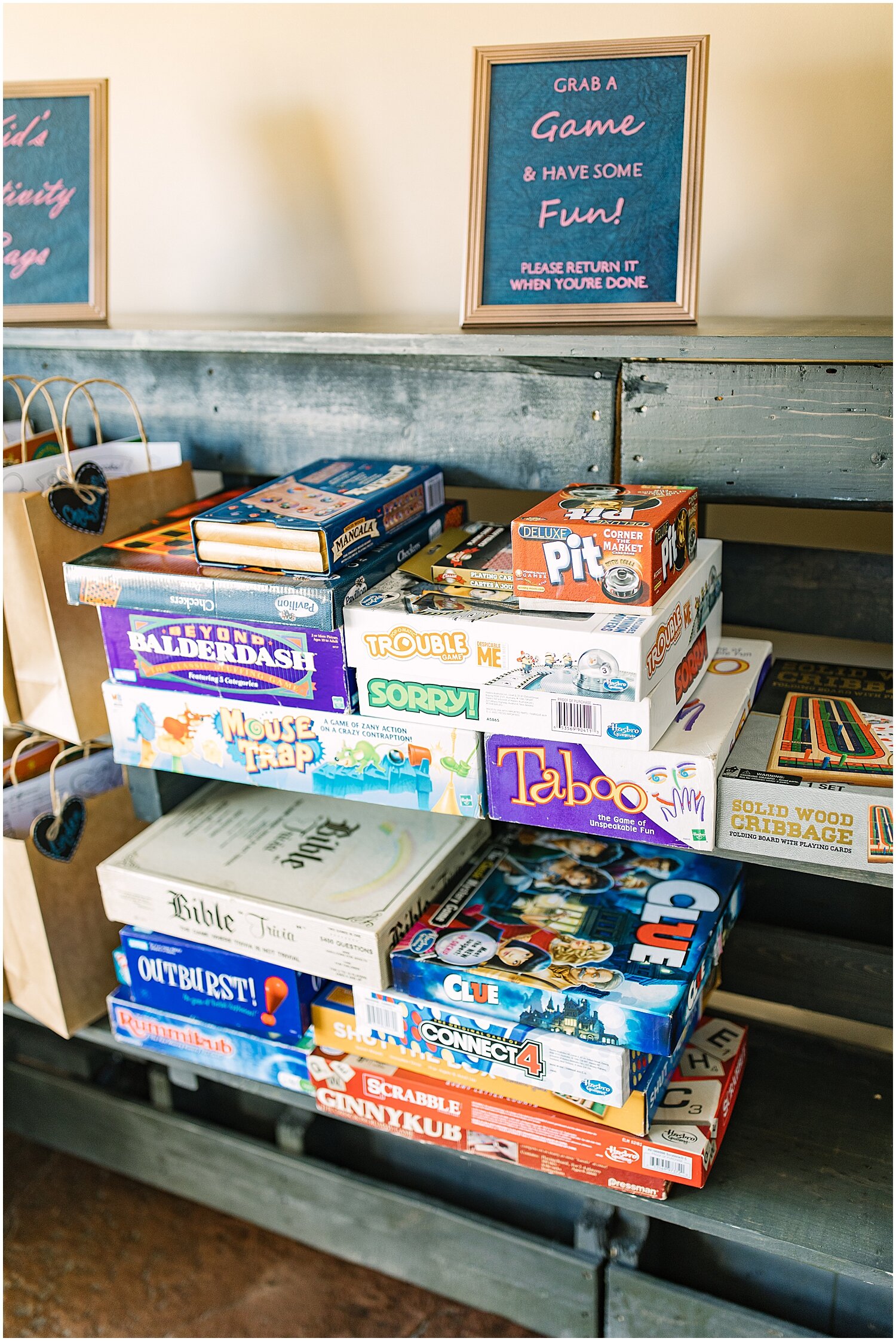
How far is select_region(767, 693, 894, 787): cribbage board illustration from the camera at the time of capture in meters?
1.05

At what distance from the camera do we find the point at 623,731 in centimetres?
104

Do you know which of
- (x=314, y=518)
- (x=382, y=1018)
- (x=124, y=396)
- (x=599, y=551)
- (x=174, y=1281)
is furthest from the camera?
(x=174, y=1281)

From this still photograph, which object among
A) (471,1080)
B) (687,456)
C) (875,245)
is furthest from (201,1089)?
(875,245)

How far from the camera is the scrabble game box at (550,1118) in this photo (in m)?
1.18

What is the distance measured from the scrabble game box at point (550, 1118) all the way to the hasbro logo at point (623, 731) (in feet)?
1.53

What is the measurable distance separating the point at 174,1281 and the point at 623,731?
4.02 ft

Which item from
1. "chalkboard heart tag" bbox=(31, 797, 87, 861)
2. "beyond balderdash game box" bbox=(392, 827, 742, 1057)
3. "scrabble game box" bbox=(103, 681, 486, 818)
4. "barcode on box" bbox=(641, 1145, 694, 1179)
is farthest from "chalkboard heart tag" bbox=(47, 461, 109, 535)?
"barcode on box" bbox=(641, 1145, 694, 1179)

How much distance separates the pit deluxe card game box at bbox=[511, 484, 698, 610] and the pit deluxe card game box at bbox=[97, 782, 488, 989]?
42cm

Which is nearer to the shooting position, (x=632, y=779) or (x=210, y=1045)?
(x=632, y=779)

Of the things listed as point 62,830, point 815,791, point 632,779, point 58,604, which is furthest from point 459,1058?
point 58,604

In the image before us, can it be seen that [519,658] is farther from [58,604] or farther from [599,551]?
[58,604]

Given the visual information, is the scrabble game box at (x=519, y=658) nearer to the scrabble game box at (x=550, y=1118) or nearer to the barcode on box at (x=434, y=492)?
the barcode on box at (x=434, y=492)

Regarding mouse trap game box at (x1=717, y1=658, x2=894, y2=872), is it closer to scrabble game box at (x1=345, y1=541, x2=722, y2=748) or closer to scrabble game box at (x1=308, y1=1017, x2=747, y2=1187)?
scrabble game box at (x1=345, y1=541, x2=722, y2=748)

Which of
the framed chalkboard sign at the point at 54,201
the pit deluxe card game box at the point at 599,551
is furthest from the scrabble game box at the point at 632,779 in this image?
the framed chalkboard sign at the point at 54,201
